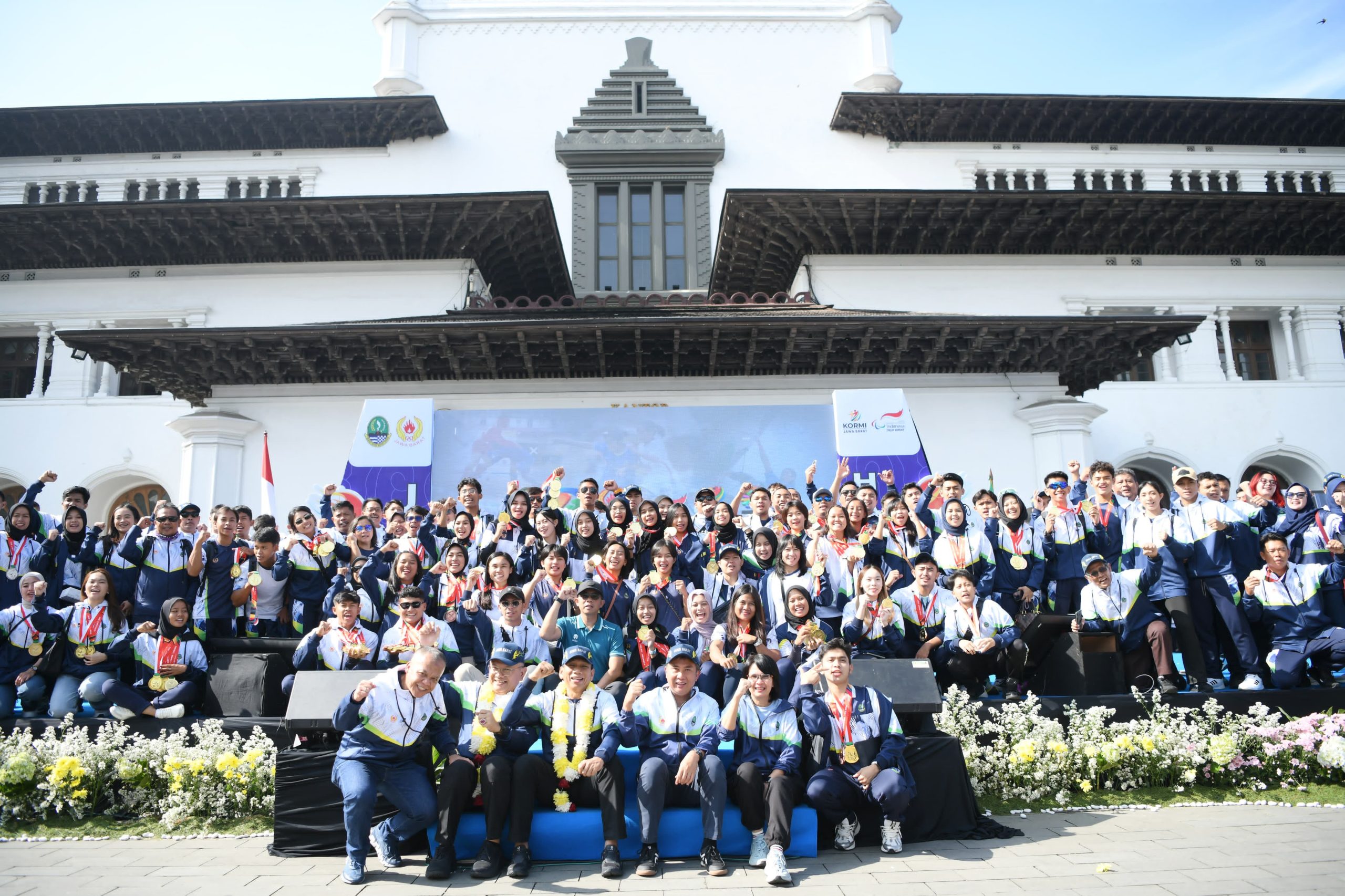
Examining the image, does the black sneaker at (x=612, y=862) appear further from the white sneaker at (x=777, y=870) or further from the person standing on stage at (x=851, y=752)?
the person standing on stage at (x=851, y=752)

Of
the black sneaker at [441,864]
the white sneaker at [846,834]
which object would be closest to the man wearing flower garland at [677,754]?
the white sneaker at [846,834]

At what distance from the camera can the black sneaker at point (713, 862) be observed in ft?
19.1

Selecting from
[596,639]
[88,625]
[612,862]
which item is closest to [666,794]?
[612,862]

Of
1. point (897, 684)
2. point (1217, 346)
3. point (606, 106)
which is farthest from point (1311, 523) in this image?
point (606, 106)

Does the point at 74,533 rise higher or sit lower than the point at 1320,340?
lower

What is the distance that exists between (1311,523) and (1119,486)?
1.89m

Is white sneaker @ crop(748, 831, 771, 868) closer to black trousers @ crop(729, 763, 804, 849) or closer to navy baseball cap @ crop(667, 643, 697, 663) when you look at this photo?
black trousers @ crop(729, 763, 804, 849)

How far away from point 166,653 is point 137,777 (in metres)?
1.50

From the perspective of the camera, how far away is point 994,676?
915cm

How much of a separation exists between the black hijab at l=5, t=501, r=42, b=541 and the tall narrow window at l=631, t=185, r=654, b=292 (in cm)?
1580

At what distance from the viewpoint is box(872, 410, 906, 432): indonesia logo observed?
15859mm

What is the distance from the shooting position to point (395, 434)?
15812 millimetres

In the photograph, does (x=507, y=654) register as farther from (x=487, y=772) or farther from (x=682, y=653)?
(x=682, y=653)

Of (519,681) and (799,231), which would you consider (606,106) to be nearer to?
(799,231)
